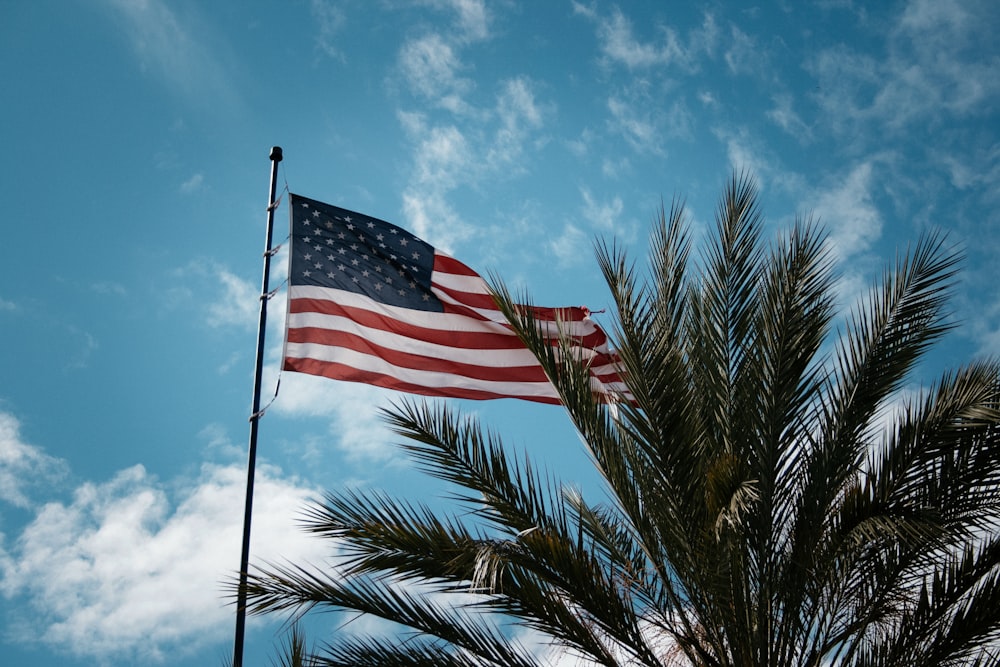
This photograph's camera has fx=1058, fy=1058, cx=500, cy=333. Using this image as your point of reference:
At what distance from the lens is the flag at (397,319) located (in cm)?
996

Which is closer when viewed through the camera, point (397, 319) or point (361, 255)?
point (397, 319)

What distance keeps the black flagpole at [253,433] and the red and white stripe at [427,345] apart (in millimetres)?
280

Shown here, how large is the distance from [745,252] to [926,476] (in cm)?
211

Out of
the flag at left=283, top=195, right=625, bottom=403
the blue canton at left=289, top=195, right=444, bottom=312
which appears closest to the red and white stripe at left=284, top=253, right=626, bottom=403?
the flag at left=283, top=195, right=625, bottom=403

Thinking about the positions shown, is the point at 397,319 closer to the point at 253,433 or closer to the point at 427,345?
the point at 427,345

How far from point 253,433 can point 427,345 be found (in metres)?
2.01

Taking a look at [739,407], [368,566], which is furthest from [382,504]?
[739,407]

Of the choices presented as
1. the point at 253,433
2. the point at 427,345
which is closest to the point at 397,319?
the point at 427,345

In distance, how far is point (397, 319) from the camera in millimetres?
Result: 10484

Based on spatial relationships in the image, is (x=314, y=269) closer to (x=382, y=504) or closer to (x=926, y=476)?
(x=382, y=504)

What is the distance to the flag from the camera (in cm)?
996

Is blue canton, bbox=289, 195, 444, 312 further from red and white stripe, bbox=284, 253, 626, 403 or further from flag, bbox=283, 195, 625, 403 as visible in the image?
red and white stripe, bbox=284, 253, 626, 403

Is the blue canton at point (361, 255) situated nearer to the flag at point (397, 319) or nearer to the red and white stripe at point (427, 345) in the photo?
the flag at point (397, 319)

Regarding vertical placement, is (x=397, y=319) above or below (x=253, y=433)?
above
